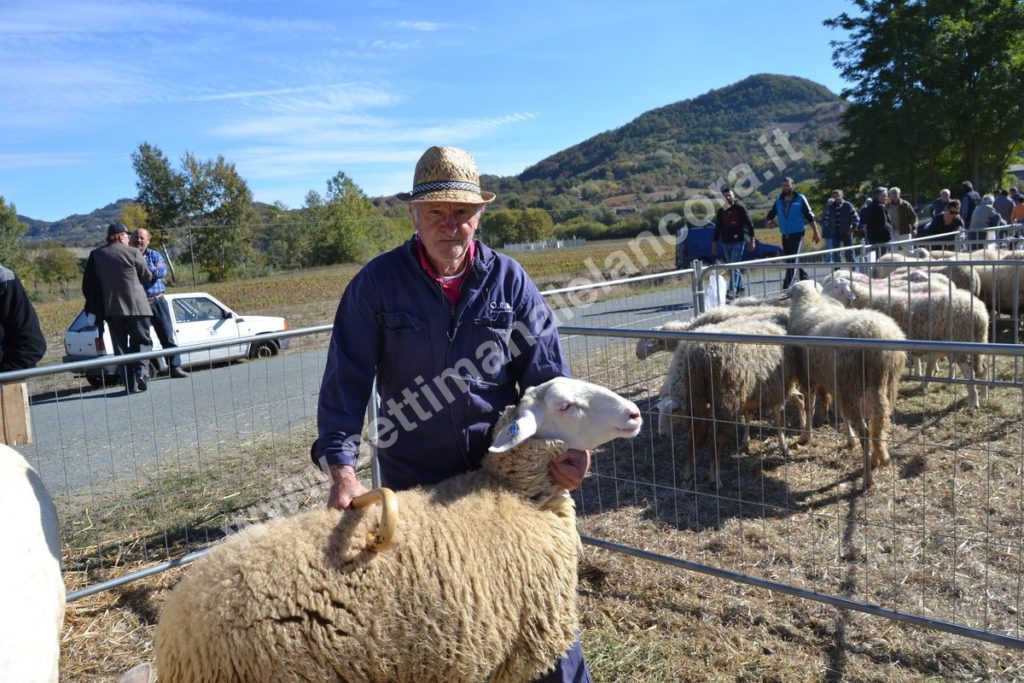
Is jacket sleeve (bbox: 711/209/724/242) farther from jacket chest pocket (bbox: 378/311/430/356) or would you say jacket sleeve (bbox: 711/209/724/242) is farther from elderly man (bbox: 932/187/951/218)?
jacket chest pocket (bbox: 378/311/430/356)

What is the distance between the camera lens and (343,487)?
220 centimetres

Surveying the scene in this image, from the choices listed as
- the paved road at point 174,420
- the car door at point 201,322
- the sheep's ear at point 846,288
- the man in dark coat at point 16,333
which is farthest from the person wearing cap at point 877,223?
the man in dark coat at point 16,333

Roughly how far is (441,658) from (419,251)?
132 centimetres

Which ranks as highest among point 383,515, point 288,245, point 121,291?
point 288,245

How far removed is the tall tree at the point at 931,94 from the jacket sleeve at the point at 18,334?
3634 centimetres

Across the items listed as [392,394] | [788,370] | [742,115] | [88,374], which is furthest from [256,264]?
[742,115]

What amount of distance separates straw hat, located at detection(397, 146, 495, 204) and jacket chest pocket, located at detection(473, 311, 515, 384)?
0.41 m

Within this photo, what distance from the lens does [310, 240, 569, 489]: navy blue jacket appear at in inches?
94.6

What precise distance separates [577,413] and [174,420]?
152 inches

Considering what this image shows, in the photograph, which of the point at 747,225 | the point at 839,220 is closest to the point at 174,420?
the point at 747,225

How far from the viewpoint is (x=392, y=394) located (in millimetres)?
2537

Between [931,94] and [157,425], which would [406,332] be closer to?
[157,425]

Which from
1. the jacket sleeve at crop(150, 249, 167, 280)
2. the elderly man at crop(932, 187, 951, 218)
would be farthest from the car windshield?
the elderly man at crop(932, 187, 951, 218)

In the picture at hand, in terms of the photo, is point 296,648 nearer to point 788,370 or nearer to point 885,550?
point 885,550
